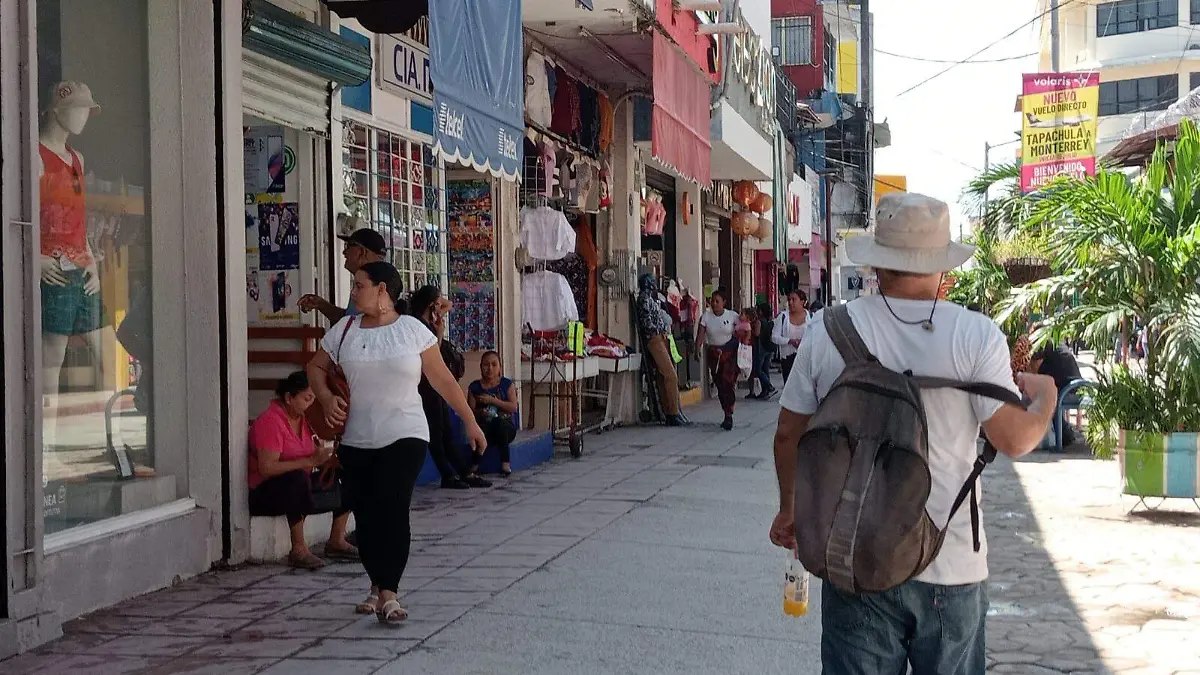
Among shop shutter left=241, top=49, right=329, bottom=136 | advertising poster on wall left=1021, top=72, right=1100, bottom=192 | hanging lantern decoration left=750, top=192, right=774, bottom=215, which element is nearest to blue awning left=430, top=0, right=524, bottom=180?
shop shutter left=241, top=49, right=329, bottom=136

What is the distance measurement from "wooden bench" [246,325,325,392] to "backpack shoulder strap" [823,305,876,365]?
5.28 meters

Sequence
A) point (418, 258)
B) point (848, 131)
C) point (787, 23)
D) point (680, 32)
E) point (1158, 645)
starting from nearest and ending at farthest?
1. point (1158, 645)
2. point (418, 258)
3. point (680, 32)
4. point (787, 23)
5. point (848, 131)

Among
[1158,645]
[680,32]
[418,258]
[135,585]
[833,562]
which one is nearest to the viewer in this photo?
[833,562]

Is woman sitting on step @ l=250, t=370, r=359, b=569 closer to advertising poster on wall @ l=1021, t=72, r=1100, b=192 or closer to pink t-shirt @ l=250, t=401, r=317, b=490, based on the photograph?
pink t-shirt @ l=250, t=401, r=317, b=490

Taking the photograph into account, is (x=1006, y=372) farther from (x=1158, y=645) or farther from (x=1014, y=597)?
(x=1014, y=597)

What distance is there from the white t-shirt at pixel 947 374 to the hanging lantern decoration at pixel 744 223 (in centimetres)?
2096

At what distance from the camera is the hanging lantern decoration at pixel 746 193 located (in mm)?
24031

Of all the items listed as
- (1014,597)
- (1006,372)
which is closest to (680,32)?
(1014,597)

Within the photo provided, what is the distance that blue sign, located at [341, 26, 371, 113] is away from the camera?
9438mm

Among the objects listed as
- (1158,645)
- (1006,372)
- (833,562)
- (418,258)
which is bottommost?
(1158,645)

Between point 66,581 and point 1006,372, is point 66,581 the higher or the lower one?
the lower one

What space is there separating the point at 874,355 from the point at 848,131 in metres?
44.5

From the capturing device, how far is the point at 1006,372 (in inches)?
131

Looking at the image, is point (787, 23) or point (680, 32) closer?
point (680, 32)
